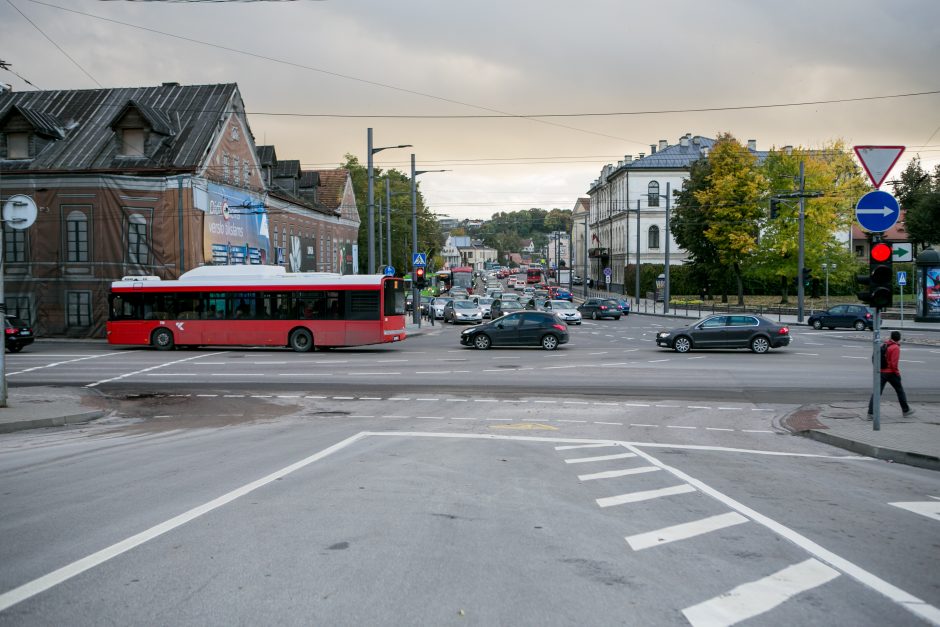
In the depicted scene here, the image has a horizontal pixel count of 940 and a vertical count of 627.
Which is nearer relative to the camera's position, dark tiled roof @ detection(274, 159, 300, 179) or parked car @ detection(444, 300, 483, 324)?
parked car @ detection(444, 300, 483, 324)

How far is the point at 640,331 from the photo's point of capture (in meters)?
44.4

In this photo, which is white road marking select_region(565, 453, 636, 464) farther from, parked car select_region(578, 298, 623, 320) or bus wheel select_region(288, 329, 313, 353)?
parked car select_region(578, 298, 623, 320)

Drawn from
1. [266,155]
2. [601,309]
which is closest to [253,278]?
[266,155]

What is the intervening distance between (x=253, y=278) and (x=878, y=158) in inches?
922

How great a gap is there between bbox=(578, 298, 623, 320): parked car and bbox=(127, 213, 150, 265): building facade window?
31.8m

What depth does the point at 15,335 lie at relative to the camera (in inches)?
1249

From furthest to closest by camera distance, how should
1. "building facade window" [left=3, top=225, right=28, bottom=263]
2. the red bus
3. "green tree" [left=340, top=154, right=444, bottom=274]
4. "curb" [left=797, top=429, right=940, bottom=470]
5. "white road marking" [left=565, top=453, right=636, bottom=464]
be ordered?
"green tree" [left=340, top=154, right=444, bottom=274] → "building facade window" [left=3, top=225, right=28, bottom=263] → the red bus → "curb" [left=797, top=429, right=940, bottom=470] → "white road marking" [left=565, top=453, right=636, bottom=464]

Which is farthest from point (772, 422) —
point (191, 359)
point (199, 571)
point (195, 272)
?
point (195, 272)

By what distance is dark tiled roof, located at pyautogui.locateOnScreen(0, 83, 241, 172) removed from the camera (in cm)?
4044

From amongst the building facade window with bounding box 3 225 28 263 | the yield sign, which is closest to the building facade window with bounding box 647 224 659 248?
the building facade window with bounding box 3 225 28 263

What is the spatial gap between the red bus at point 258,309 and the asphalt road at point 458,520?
1301cm

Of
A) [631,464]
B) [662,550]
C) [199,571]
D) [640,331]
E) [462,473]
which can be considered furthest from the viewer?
[640,331]

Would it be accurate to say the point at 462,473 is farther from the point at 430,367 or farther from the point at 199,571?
the point at 430,367

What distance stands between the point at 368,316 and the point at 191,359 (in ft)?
21.4
